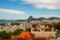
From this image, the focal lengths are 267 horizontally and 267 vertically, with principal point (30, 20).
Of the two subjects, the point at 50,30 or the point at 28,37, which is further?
the point at 50,30

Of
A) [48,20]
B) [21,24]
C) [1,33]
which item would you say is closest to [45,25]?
[48,20]

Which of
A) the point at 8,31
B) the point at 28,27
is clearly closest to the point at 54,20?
the point at 28,27

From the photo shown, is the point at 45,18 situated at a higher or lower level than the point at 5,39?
higher

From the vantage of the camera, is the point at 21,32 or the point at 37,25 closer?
the point at 21,32

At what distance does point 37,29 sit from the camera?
3.79 meters

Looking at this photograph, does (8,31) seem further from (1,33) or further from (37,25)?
(37,25)

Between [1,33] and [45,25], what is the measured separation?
0.67m

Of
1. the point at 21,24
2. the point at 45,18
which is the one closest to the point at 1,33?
the point at 21,24

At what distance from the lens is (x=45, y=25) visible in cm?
394

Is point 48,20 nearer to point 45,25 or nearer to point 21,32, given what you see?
point 45,25

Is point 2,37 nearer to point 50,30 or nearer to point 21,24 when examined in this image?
point 21,24

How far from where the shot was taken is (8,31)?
12.6 feet

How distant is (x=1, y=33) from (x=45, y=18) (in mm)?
664

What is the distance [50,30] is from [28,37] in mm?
399
